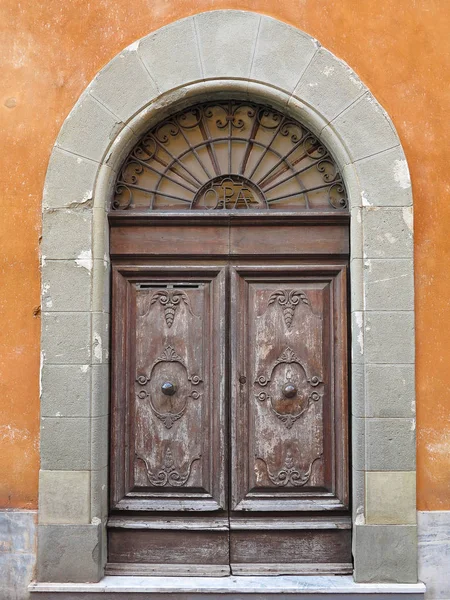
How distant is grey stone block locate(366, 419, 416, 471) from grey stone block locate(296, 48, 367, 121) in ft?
7.30

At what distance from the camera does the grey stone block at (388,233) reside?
4.79 m

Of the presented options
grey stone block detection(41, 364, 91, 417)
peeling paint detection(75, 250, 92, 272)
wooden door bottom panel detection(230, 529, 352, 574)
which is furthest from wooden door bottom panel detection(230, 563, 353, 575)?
peeling paint detection(75, 250, 92, 272)

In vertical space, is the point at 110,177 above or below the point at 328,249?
above

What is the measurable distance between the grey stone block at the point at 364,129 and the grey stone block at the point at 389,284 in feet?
2.63

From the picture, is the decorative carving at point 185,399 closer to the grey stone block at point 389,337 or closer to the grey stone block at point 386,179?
the grey stone block at point 389,337

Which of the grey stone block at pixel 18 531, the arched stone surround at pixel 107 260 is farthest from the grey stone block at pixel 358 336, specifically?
the grey stone block at pixel 18 531

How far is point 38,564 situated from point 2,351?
1.53 metres

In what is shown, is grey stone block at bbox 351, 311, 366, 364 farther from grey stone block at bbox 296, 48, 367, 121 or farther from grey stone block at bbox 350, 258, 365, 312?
grey stone block at bbox 296, 48, 367, 121

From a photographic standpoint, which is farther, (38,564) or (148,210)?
(148,210)

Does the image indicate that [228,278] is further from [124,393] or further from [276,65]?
[276,65]

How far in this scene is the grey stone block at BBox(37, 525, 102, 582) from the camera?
15.5 ft

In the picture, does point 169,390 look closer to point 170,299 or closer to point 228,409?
point 228,409

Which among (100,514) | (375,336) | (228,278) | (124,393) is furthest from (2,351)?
(375,336)

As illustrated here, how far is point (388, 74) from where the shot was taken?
16.1 feet
